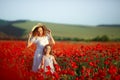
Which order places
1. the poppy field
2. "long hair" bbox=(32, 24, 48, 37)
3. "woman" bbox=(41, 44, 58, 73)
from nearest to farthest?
1. the poppy field
2. "woman" bbox=(41, 44, 58, 73)
3. "long hair" bbox=(32, 24, 48, 37)

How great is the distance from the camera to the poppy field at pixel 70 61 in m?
3.48

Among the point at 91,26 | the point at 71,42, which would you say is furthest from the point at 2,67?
the point at 91,26

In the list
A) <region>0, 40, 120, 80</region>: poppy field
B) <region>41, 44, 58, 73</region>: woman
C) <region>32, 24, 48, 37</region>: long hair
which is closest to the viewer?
<region>0, 40, 120, 80</region>: poppy field

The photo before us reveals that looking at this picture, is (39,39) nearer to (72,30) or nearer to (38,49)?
(38,49)

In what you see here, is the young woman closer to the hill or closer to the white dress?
the white dress

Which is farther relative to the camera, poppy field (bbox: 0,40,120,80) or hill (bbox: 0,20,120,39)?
hill (bbox: 0,20,120,39)

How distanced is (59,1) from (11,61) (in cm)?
92

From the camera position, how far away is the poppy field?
3484 mm

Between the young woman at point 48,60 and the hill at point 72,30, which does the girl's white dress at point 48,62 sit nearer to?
the young woman at point 48,60

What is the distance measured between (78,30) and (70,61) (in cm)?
42

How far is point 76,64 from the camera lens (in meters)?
3.58

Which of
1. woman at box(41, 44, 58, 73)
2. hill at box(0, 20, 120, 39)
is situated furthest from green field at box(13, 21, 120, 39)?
woman at box(41, 44, 58, 73)

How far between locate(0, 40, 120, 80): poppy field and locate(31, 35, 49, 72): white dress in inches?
2.0

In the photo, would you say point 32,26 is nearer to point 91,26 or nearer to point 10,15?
point 10,15
